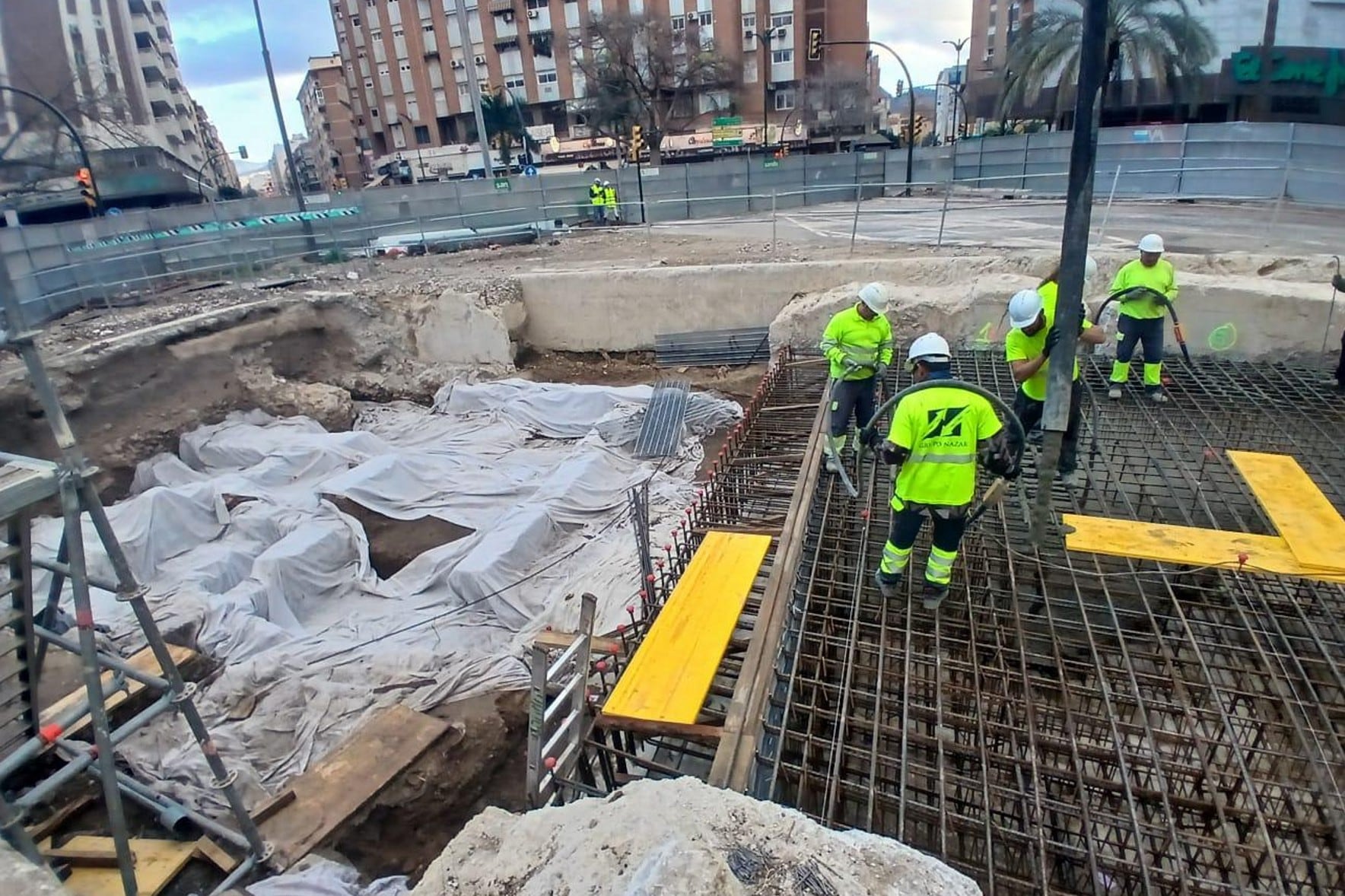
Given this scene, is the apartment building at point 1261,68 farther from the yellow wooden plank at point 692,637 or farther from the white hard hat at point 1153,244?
the yellow wooden plank at point 692,637

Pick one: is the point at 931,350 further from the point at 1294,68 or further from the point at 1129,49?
the point at 1294,68

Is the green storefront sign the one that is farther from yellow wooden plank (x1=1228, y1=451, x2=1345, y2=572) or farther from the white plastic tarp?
yellow wooden plank (x1=1228, y1=451, x2=1345, y2=572)

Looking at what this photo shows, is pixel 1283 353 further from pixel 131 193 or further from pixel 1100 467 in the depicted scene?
pixel 131 193

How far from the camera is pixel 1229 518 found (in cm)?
496

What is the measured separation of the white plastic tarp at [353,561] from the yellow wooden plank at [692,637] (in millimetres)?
2026

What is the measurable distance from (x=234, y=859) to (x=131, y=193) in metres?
40.3

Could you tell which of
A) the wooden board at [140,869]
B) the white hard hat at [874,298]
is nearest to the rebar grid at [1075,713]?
the white hard hat at [874,298]

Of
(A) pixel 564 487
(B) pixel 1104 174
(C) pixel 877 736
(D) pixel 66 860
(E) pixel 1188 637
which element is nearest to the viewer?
(C) pixel 877 736

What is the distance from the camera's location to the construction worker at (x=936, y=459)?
3.79 metres

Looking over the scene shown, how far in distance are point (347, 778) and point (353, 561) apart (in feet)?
9.63

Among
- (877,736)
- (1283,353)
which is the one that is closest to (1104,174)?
(1283,353)

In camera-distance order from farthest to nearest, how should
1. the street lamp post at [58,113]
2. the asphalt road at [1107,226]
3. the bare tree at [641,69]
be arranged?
1. the bare tree at [641,69]
2. the street lamp post at [58,113]
3. the asphalt road at [1107,226]

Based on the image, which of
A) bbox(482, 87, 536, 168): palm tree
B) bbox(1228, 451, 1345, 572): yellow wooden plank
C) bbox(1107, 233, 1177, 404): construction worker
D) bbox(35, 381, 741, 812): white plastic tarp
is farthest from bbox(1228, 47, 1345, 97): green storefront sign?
bbox(482, 87, 536, 168): palm tree

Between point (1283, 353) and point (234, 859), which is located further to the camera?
point (1283, 353)
